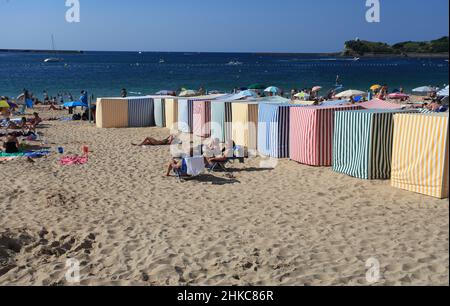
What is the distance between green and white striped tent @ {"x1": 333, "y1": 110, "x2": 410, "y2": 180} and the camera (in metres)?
8.29

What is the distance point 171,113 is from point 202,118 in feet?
7.84

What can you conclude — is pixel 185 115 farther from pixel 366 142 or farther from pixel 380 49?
pixel 380 49

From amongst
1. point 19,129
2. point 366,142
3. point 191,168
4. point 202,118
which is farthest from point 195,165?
point 19,129

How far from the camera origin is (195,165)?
30.0ft

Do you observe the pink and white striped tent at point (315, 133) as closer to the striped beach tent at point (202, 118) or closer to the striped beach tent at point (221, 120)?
the striped beach tent at point (221, 120)

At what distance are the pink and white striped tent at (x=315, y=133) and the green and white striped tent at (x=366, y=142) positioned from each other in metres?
0.66

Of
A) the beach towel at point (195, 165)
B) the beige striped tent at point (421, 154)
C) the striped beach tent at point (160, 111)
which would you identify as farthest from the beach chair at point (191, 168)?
the striped beach tent at point (160, 111)

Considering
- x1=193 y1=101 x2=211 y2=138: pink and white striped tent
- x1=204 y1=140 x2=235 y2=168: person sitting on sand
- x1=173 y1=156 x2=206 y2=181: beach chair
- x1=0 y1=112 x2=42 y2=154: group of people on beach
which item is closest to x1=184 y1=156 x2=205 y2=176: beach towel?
x1=173 y1=156 x2=206 y2=181: beach chair

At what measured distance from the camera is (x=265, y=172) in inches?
383

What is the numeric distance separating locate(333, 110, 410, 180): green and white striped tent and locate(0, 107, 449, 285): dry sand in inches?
13.9

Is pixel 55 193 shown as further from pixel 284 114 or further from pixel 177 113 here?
pixel 177 113

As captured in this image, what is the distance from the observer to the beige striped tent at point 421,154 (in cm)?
702

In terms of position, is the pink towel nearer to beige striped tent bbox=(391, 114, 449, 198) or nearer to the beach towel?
the beach towel

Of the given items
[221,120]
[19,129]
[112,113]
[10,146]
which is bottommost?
[10,146]
